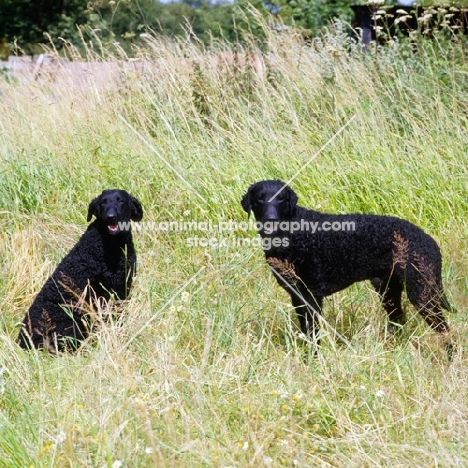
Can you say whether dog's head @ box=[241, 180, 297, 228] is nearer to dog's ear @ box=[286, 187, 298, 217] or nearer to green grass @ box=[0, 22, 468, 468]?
dog's ear @ box=[286, 187, 298, 217]

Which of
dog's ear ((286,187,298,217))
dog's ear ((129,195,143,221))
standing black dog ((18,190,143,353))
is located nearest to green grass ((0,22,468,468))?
standing black dog ((18,190,143,353))

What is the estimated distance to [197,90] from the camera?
631 centimetres

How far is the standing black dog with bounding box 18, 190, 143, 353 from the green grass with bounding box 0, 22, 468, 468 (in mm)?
184

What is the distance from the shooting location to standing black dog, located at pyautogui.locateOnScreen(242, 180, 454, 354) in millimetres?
3760

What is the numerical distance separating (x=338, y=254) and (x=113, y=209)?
4.35 feet

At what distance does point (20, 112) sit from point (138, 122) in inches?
44.8

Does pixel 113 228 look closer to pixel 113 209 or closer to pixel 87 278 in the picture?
pixel 113 209

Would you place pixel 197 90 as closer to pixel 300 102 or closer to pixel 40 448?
pixel 300 102

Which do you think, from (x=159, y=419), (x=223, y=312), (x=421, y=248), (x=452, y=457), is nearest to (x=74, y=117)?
(x=223, y=312)

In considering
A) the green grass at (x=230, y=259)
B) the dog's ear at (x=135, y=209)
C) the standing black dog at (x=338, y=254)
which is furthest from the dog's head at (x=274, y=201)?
the dog's ear at (x=135, y=209)

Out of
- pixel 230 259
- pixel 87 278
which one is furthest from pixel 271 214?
pixel 87 278

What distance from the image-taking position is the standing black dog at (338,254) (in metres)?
3.76

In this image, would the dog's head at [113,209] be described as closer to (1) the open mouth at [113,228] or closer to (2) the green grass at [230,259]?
(1) the open mouth at [113,228]

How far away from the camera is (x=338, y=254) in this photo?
389 centimetres
